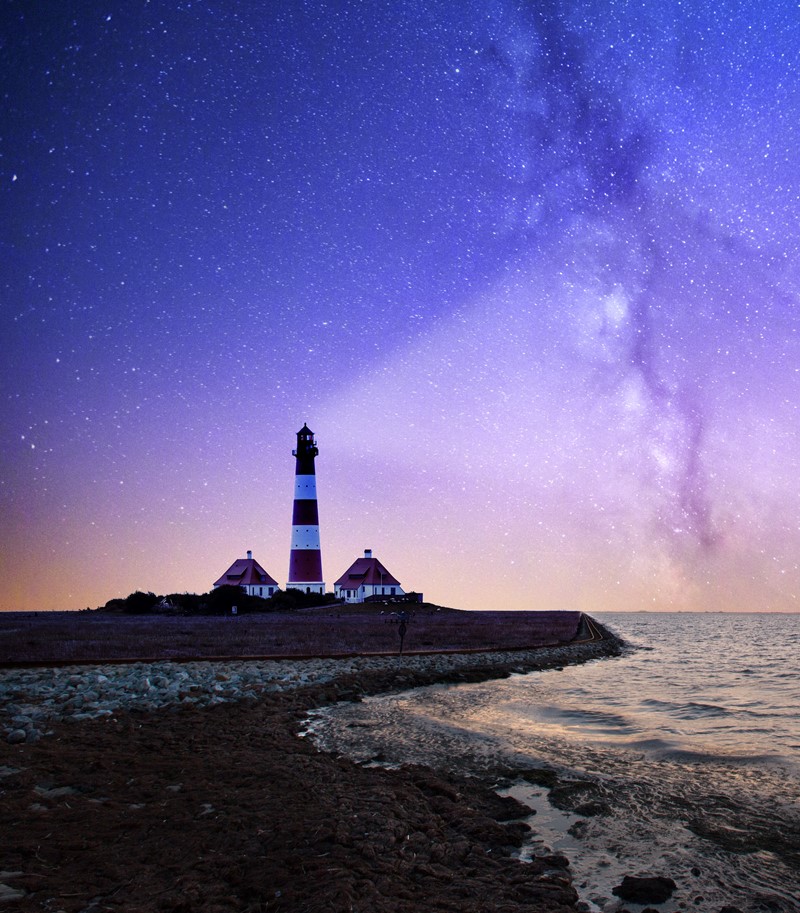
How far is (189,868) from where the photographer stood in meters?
5.89

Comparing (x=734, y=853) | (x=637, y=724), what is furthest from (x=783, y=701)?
(x=734, y=853)

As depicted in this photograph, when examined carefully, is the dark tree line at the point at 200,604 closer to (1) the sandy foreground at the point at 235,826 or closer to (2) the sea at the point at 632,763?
(2) the sea at the point at 632,763

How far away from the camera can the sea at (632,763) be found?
665 centimetres

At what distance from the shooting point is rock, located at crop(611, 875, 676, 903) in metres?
5.96

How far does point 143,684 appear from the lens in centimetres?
1570

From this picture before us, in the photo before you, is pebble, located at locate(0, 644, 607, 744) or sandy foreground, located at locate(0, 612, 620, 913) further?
pebble, located at locate(0, 644, 607, 744)

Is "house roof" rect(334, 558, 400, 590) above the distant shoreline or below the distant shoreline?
above

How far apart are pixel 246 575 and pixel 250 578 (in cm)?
A: 80

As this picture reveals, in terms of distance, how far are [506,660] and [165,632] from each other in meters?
19.5

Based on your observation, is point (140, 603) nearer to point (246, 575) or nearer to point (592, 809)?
point (246, 575)

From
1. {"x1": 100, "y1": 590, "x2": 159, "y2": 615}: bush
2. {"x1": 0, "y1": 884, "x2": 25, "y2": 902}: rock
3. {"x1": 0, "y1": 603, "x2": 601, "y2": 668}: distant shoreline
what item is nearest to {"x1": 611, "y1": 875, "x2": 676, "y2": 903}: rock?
{"x1": 0, "y1": 884, "x2": 25, "y2": 902}: rock

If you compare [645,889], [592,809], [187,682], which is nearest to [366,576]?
[187,682]

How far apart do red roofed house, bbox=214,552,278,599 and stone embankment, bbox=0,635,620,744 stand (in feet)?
196

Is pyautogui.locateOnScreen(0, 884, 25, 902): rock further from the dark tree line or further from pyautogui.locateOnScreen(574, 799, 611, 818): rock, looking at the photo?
the dark tree line
